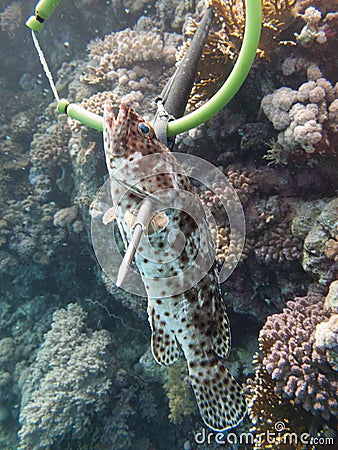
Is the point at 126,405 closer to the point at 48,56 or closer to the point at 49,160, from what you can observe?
the point at 49,160

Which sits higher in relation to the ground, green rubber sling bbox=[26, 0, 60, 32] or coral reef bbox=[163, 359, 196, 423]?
green rubber sling bbox=[26, 0, 60, 32]

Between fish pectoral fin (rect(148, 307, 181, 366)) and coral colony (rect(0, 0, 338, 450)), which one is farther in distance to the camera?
coral colony (rect(0, 0, 338, 450))

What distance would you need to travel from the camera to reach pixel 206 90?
445cm

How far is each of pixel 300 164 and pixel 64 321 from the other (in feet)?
19.2

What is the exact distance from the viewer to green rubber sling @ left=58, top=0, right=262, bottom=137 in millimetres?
2064

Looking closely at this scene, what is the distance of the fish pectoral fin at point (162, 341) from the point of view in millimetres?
2602

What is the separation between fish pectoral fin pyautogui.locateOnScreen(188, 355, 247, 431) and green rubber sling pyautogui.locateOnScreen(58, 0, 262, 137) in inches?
79.8

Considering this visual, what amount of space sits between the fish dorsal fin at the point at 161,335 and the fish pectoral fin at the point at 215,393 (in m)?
0.28

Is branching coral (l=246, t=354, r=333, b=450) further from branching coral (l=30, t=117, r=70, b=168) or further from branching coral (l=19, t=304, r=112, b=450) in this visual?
branching coral (l=30, t=117, r=70, b=168)

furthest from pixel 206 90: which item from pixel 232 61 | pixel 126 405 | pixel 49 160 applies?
pixel 126 405

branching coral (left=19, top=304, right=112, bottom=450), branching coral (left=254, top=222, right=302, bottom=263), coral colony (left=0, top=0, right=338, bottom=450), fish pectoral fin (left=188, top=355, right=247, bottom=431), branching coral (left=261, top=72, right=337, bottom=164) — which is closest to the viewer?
fish pectoral fin (left=188, top=355, right=247, bottom=431)

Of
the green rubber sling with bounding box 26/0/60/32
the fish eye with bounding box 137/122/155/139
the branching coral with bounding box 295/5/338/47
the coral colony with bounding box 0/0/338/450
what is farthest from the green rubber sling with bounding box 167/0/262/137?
the branching coral with bounding box 295/5/338/47

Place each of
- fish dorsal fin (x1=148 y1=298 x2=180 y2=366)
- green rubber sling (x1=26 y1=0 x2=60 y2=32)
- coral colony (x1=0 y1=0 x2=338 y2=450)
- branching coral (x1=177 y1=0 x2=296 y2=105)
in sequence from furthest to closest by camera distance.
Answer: branching coral (x1=177 y1=0 x2=296 y2=105)
coral colony (x1=0 y1=0 x2=338 y2=450)
fish dorsal fin (x1=148 y1=298 x2=180 y2=366)
green rubber sling (x1=26 y1=0 x2=60 y2=32)

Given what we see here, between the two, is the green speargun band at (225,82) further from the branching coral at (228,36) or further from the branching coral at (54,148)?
the branching coral at (54,148)
